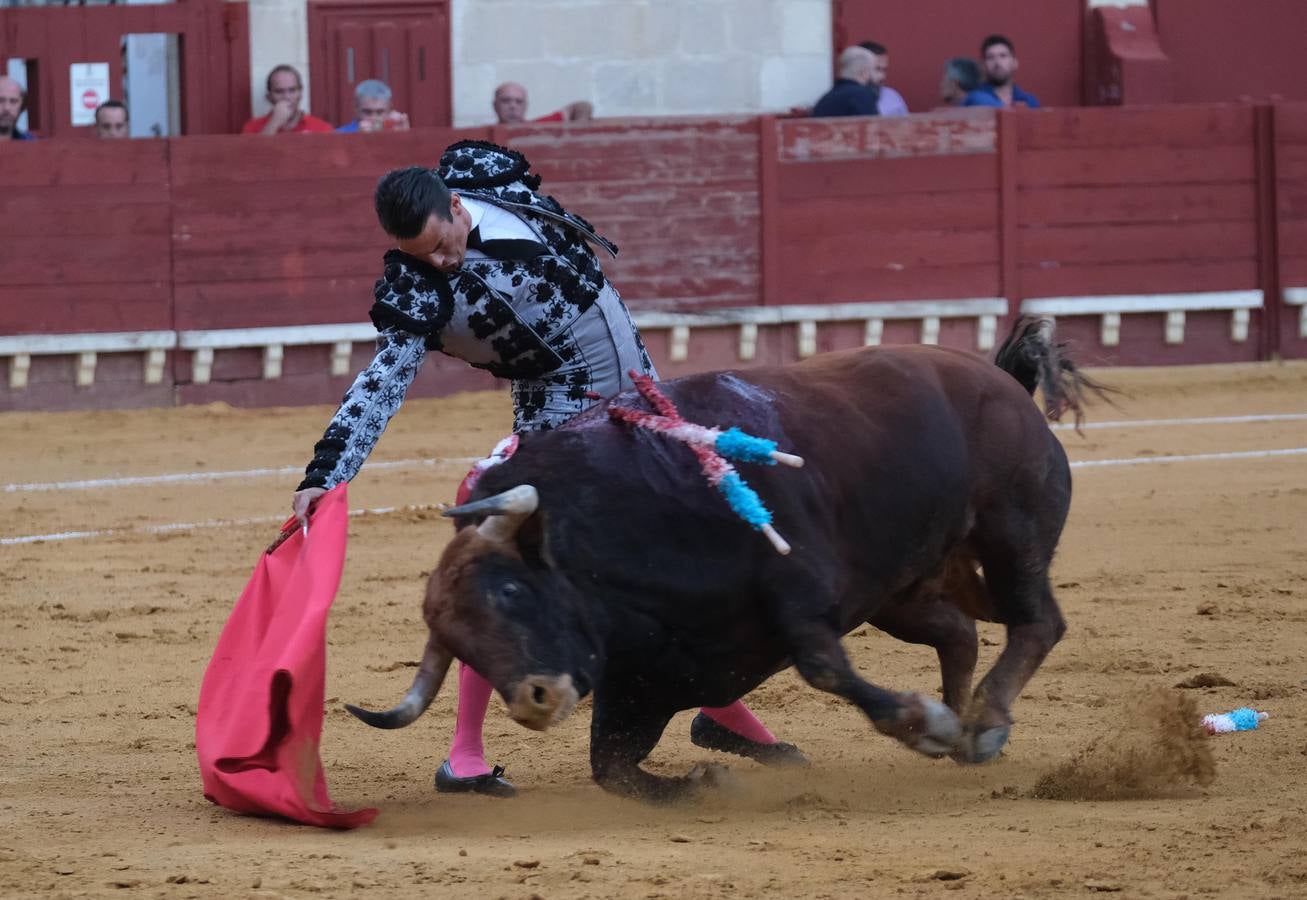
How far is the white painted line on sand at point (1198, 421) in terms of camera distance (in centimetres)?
819

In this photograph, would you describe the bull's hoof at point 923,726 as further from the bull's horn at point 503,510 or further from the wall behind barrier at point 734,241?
the wall behind barrier at point 734,241

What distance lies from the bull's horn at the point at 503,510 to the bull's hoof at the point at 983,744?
0.88 meters

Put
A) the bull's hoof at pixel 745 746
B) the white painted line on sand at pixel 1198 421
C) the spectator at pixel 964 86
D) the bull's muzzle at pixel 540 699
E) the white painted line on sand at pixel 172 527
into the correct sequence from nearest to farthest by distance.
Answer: the bull's muzzle at pixel 540 699 < the bull's hoof at pixel 745 746 < the white painted line on sand at pixel 172 527 < the white painted line on sand at pixel 1198 421 < the spectator at pixel 964 86

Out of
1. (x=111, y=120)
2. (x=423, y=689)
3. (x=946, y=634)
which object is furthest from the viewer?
(x=111, y=120)

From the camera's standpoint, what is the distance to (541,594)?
9.64 ft

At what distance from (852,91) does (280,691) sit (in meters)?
6.98

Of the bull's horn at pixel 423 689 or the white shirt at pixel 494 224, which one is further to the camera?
the white shirt at pixel 494 224

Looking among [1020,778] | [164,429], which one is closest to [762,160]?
[164,429]

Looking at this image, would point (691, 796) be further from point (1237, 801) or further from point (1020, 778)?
point (1237, 801)

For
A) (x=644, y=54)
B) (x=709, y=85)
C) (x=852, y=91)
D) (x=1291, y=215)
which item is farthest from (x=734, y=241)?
(x=1291, y=215)

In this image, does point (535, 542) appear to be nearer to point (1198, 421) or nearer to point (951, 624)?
point (951, 624)

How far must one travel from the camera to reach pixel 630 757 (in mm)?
3254

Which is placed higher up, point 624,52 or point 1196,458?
point 624,52

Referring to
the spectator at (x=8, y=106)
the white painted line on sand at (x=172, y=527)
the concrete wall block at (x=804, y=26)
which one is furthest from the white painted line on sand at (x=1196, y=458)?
the spectator at (x=8, y=106)
